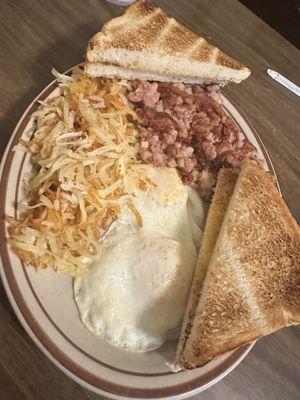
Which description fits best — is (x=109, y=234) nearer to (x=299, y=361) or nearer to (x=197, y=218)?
(x=197, y=218)

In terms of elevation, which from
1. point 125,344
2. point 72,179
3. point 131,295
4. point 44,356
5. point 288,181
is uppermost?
point 288,181

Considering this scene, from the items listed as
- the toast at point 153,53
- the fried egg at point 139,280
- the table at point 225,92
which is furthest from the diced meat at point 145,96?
the table at point 225,92

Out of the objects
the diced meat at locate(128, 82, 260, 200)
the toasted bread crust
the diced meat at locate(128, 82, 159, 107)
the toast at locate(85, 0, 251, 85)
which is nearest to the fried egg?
the toasted bread crust

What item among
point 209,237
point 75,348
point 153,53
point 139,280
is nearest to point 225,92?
point 153,53

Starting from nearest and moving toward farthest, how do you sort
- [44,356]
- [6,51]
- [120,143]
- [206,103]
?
[44,356], [120,143], [206,103], [6,51]

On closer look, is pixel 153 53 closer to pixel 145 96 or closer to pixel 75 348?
pixel 145 96

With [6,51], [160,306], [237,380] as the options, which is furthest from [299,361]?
[6,51]

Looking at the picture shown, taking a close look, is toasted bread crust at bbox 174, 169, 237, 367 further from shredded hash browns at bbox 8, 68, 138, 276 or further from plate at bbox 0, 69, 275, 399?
shredded hash browns at bbox 8, 68, 138, 276
